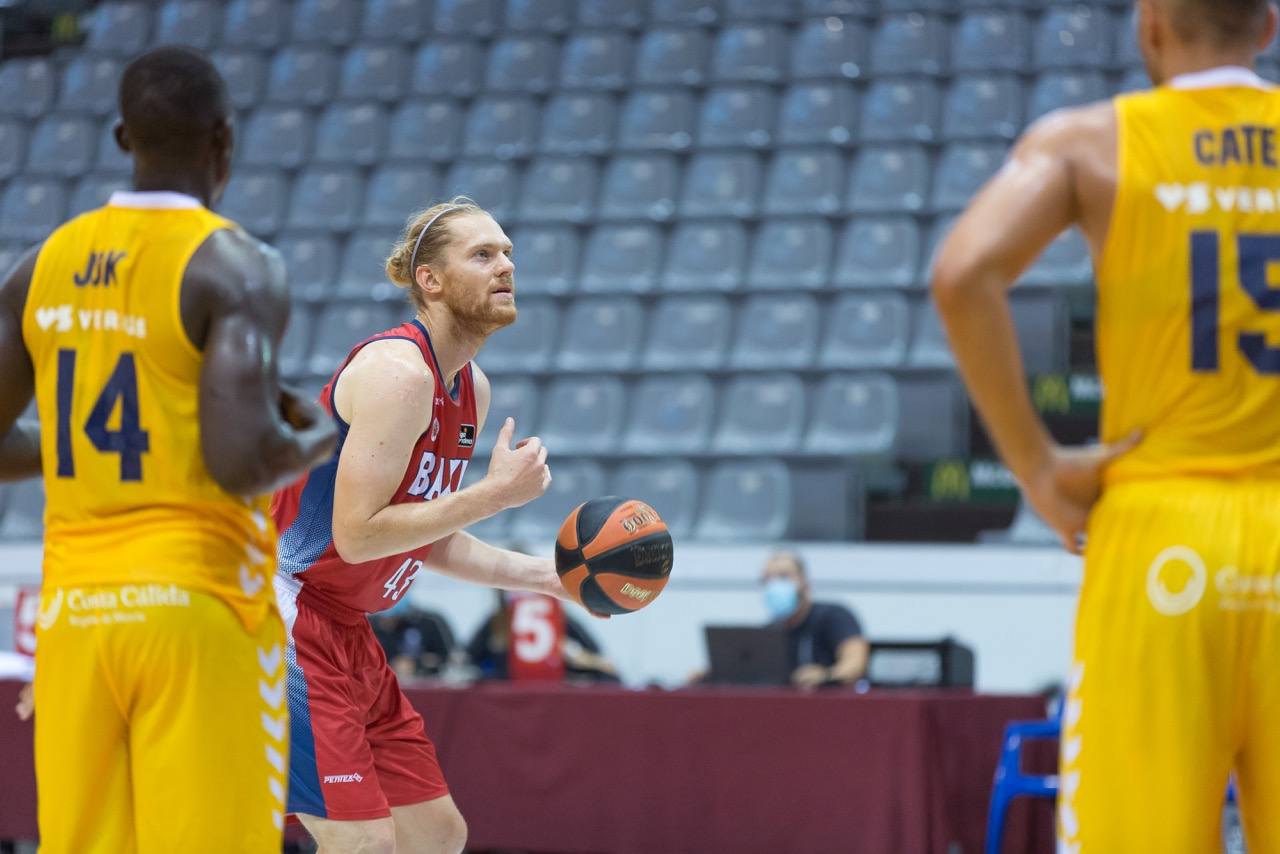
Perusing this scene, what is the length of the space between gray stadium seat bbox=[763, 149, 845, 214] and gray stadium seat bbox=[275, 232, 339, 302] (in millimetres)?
3423

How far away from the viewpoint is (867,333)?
1134cm

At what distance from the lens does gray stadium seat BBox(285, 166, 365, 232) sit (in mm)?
13727

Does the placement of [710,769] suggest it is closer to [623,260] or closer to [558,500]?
[558,500]

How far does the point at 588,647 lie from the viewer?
912 cm

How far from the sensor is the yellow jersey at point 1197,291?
245 cm

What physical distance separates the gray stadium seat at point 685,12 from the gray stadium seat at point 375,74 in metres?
2.26

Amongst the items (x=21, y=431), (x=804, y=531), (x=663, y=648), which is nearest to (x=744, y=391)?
(x=804, y=531)

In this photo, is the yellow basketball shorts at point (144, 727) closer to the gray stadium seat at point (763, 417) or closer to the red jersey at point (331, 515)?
the red jersey at point (331, 515)

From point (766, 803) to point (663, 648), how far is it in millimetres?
3470

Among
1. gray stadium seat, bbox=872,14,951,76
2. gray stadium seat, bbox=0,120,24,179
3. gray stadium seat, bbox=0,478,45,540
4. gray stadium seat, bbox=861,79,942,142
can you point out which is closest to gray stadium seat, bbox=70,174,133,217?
gray stadium seat, bbox=0,120,24,179

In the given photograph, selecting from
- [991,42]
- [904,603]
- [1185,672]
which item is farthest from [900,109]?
[1185,672]

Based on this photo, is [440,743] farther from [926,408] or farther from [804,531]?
[926,408]

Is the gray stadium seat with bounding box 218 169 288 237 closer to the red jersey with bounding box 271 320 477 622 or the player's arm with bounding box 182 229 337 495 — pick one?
the red jersey with bounding box 271 320 477 622

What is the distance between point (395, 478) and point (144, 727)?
4.31 ft
